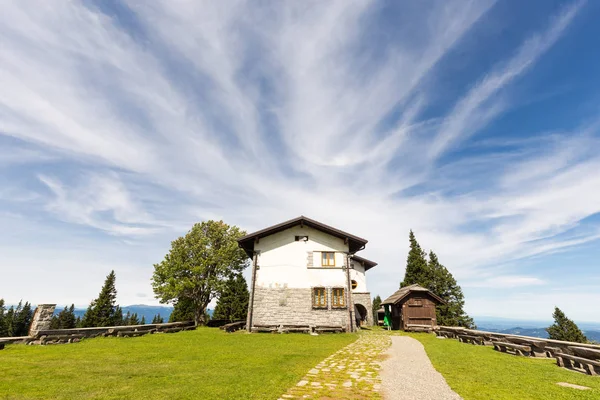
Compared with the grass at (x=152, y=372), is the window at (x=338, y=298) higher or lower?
higher

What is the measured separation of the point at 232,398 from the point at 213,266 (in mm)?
26639

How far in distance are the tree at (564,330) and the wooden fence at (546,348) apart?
18.3 metres

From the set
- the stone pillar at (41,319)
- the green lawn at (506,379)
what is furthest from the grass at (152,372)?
the green lawn at (506,379)

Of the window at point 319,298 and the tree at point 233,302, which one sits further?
the tree at point 233,302

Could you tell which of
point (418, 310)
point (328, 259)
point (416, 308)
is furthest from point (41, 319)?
point (418, 310)

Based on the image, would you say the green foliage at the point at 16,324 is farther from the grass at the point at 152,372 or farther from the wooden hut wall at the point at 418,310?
the wooden hut wall at the point at 418,310

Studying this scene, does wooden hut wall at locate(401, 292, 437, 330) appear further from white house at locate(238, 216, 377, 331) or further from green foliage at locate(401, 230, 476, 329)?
green foliage at locate(401, 230, 476, 329)

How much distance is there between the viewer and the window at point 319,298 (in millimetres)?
21016

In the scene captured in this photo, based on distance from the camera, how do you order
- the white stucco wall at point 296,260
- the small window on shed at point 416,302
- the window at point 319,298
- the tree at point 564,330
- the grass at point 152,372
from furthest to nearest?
the tree at point 564,330, the small window on shed at point 416,302, the white stucco wall at point 296,260, the window at point 319,298, the grass at point 152,372

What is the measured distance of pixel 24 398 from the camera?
5711 millimetres

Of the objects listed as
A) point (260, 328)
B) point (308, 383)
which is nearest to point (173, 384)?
point (308, 383)

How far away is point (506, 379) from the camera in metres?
7.88

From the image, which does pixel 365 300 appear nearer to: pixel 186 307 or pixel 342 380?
pixel 186 307

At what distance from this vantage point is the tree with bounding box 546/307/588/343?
91.7 feet
